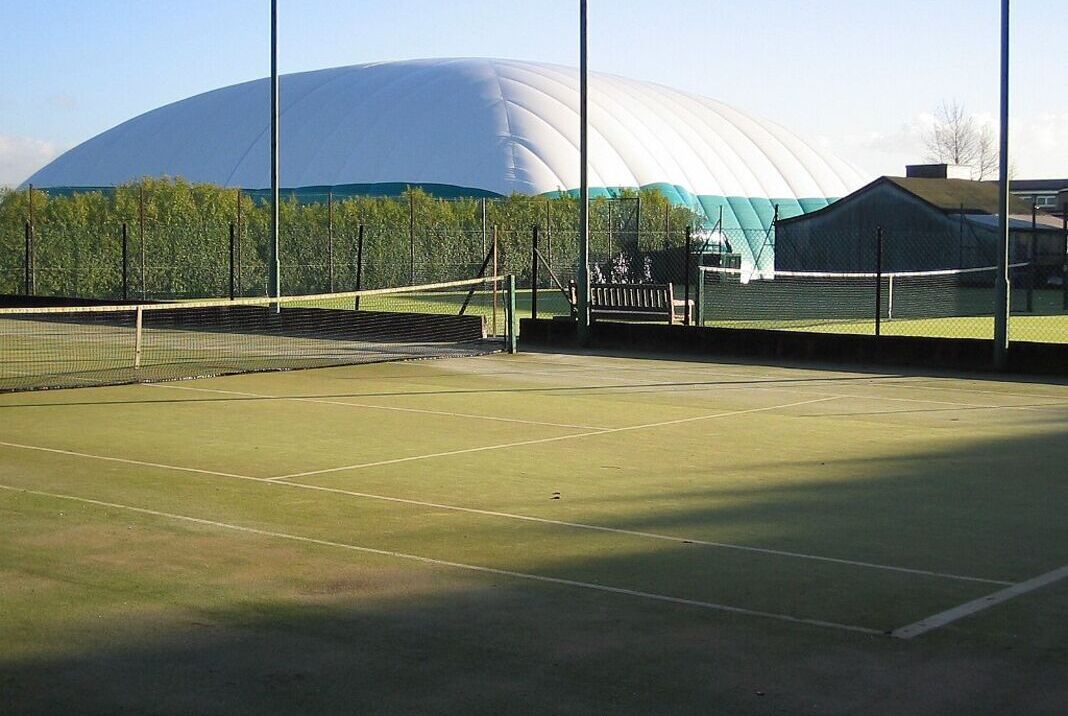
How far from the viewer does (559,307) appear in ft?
121

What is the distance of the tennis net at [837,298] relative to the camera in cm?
3125

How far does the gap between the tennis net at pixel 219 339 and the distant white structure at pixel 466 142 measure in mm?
35699

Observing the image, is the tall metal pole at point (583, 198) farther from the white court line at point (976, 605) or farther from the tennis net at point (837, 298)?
the white court line at point (976, 605)

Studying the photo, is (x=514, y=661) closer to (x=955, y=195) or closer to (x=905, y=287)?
(x=905, y=287)

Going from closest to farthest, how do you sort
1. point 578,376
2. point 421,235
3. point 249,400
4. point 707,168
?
point 249,400
point 578,376
point 421,235
point 707,168

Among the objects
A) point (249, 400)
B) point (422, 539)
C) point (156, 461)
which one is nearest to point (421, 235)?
point (249, 400)

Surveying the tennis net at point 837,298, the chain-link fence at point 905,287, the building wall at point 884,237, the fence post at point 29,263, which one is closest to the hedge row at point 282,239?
the fence post at point 29,263

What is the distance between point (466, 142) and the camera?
68.9 metres

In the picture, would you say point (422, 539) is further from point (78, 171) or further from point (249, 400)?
point (78, 171)

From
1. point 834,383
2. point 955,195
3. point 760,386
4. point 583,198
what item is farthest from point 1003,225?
point 955,195

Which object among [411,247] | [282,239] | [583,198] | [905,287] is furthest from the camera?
[905,287]

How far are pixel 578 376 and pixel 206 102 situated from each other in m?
65.7

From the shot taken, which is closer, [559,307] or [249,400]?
[249,400]

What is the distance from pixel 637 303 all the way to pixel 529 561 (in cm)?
1998
